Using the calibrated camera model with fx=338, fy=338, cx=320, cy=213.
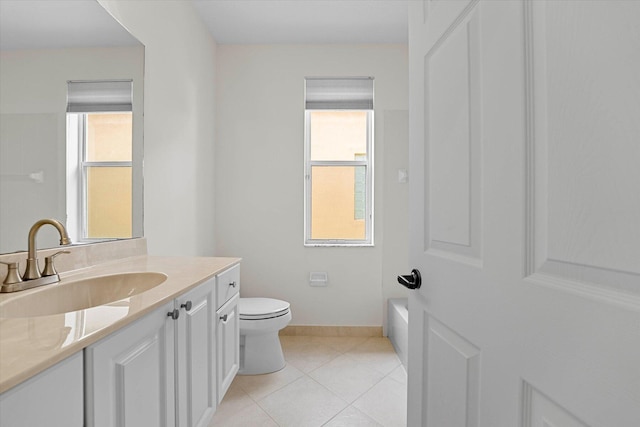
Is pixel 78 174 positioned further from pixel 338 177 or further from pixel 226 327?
pixel 338 177

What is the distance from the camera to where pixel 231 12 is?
96.5 inches

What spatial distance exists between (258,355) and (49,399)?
178 cm

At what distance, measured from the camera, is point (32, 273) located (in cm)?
109

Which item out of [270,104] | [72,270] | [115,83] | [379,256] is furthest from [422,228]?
[270,104]

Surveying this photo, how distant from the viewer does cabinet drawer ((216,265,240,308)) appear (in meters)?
1.52

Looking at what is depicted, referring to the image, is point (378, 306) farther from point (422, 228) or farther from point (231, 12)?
point (231, 12)

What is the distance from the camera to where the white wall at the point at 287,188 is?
114 inches

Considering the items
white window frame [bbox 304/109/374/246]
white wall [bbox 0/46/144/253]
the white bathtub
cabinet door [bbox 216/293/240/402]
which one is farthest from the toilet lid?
white wall [bbox 0/46/144/253]

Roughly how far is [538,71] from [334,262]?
97.7 inches

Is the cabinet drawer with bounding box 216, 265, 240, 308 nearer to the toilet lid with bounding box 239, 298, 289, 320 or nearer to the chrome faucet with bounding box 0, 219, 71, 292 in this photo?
the toilet lid with bounding box 239, 298, 289, 320

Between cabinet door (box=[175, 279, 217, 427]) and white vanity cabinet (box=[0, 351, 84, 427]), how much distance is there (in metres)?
0.43

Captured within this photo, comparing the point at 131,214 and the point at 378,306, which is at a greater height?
the point at 131,214

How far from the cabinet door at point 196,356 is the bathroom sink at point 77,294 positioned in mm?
182

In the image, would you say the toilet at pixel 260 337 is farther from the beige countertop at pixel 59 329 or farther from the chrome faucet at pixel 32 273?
the chrome faucet at pixel 32 273
